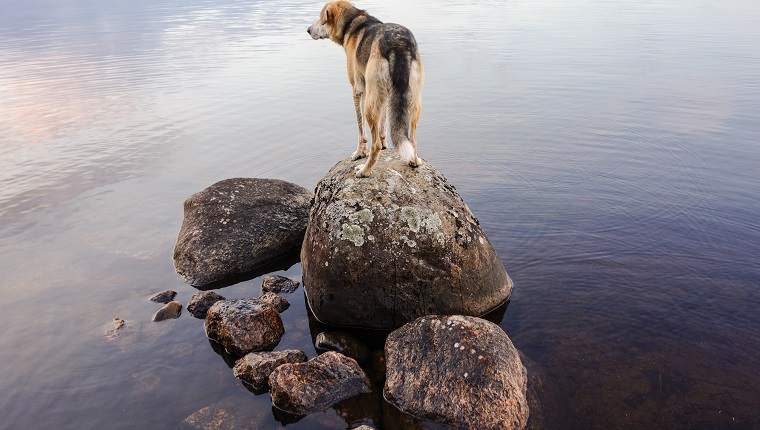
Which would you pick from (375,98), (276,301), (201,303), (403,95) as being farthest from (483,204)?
(201,303)

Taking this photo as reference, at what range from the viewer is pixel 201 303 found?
7.57 meters

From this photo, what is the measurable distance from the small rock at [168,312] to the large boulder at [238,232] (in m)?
0.80

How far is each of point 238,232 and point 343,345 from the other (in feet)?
10.4

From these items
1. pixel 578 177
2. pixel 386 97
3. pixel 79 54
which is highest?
pixel 386 97

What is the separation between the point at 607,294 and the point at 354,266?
3.47 meters

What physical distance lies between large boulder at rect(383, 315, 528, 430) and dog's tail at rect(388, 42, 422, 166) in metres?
2.05

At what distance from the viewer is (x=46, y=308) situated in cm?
803

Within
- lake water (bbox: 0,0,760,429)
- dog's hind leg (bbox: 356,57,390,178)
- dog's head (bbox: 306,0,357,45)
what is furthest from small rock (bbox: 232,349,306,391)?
dog's head (bbox: 306,0,357,45)

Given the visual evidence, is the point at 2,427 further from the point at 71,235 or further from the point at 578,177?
the point at 578,177

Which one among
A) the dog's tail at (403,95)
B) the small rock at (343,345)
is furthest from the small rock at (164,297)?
the dog's tail at (403,95)

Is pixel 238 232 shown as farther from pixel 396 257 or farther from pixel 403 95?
pixel 403 95

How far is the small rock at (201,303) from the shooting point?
753 cm

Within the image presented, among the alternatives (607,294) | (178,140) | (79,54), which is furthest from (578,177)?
(79,54)

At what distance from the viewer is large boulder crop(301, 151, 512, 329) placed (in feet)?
21.5
